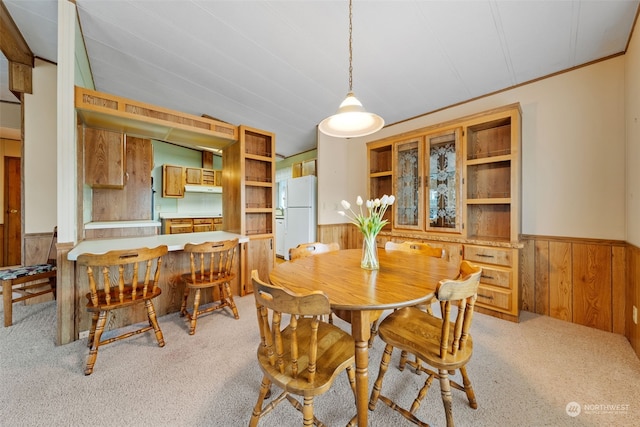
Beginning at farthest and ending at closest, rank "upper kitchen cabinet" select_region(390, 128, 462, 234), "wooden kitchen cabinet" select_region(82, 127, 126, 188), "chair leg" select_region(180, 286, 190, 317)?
"upper kitchen cabinet" select_region(390, 128, 462, 234) → "wooden kitchen cabinet" select_region(82, 127, 126, 188) → "chair leg" select_region(180, 286, 190, 317)

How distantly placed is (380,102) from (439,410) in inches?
125

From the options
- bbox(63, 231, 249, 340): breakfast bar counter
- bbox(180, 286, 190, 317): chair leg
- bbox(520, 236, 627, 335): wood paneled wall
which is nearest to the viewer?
bbox(63, 231, 249, 340): breakfast bar counter

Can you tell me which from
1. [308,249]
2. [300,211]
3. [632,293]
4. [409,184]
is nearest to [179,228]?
[300,211]

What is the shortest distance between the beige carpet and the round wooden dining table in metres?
0.50

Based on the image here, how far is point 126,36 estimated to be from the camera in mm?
2393

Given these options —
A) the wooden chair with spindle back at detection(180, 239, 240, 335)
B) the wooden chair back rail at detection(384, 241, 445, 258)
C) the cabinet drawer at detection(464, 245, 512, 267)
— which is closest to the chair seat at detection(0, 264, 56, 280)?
the wooden chair with spindle back at detection(180, 239, 240, 335)

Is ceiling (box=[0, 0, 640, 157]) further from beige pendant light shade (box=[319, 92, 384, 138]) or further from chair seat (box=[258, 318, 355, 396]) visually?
chair seat (box=[258, 318, 355, 396])

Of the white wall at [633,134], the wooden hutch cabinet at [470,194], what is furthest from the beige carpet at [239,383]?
the white wall at [633,134]

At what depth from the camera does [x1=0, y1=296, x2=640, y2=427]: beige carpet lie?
4.16 feet

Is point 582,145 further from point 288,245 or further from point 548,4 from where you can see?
point 288,245

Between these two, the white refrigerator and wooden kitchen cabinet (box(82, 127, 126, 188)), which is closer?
wooden kitchen cabinet (box(82, 127, 126, 188))

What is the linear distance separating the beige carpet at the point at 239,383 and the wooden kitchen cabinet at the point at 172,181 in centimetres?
380

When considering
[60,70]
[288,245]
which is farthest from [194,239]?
[288,245]
